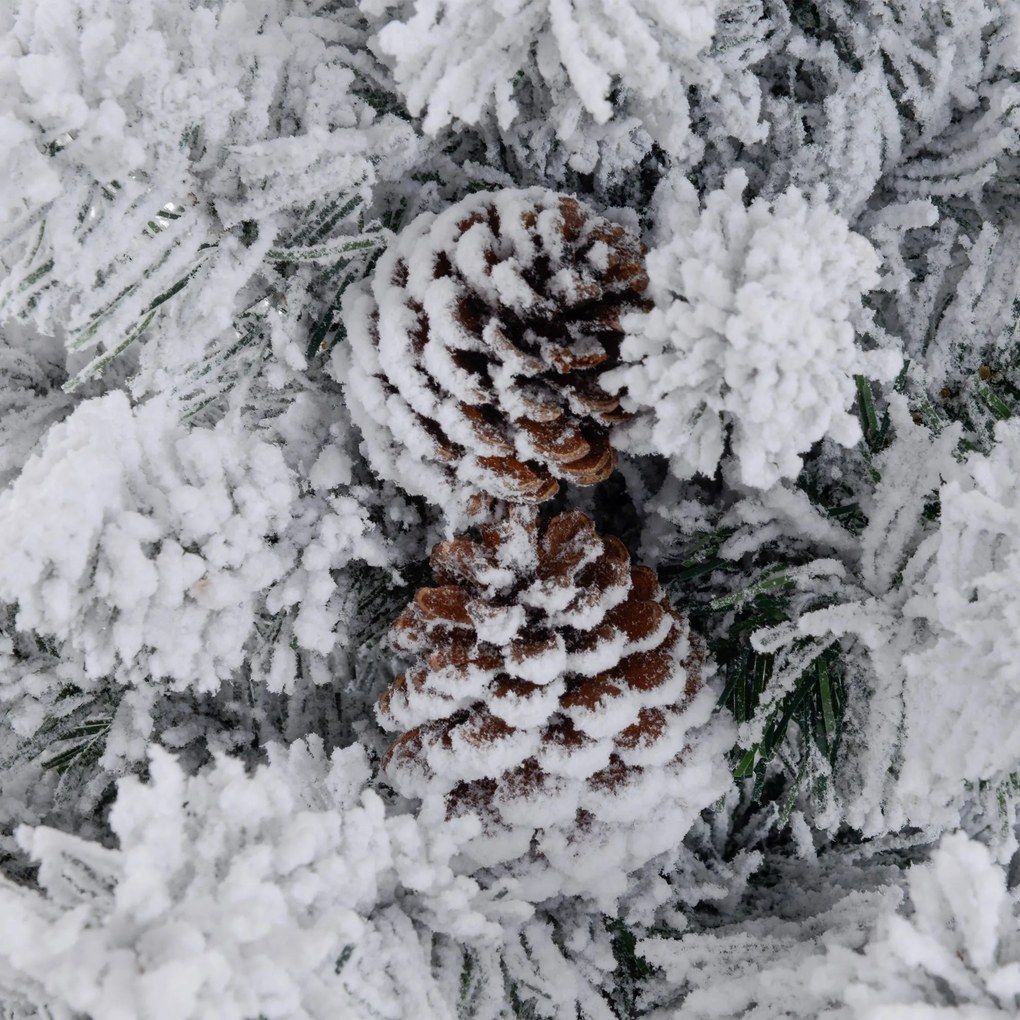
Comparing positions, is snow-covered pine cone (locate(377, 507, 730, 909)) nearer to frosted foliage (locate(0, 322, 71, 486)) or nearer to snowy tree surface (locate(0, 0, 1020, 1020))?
snowy tree surface (locate(0, 0, 1020, 1020))

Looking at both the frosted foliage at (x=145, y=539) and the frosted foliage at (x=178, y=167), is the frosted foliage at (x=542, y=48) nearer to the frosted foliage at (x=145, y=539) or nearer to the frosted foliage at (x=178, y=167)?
the frosted foliage at (x=178, y=167)


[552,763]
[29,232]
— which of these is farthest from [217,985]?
[29,232]

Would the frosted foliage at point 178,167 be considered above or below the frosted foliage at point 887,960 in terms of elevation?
above

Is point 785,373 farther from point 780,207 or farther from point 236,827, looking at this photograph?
point 236,827

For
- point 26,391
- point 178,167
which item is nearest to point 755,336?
point 178,167

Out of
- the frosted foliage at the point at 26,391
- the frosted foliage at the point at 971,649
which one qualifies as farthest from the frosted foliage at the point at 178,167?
the frosted foliage at the point at 971,649

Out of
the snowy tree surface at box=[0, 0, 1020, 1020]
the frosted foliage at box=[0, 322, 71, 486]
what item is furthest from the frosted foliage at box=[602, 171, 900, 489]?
the frosted foliage at box=[0, 322, 71, 486]
